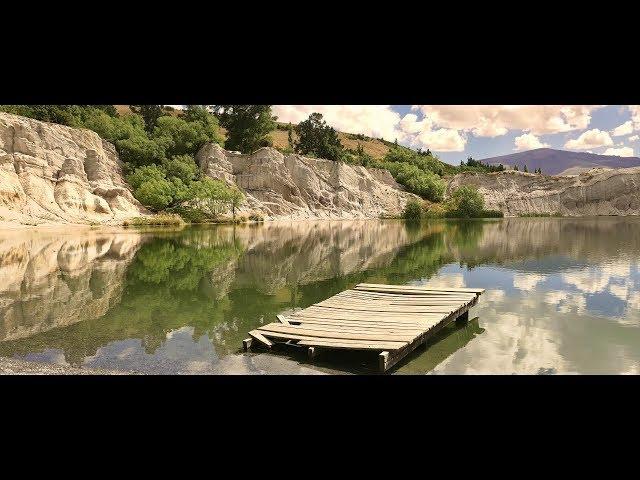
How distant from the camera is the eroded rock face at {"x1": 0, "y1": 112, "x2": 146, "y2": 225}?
1585 inches

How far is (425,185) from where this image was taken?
255 ft

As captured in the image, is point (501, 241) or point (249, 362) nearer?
point (249, 362)

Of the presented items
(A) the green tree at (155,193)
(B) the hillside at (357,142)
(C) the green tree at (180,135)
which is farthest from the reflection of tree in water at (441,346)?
(B) the hillside at (357,142)

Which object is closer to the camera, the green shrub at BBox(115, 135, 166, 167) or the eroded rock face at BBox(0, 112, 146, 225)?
the eroded rock face at BBox(0, 112, 146, 225)

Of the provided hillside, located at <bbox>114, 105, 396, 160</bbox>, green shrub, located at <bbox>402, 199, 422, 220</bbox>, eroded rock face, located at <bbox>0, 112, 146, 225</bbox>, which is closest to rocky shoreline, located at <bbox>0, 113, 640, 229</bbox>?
eroded rock face, located at <bbox>0, 112, 146, 225</bbox>

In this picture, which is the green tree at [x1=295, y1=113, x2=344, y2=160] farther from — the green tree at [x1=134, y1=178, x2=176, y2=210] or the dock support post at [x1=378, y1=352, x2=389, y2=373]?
the dock support post at [x1=378, y1=352, x2=389, y2=373]

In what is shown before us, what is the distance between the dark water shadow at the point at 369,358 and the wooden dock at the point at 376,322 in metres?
0.18

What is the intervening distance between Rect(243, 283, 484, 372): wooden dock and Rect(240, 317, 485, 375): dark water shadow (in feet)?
0.58

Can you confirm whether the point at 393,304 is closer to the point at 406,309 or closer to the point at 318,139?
the point at 406,309

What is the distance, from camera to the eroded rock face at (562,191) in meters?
81.4
